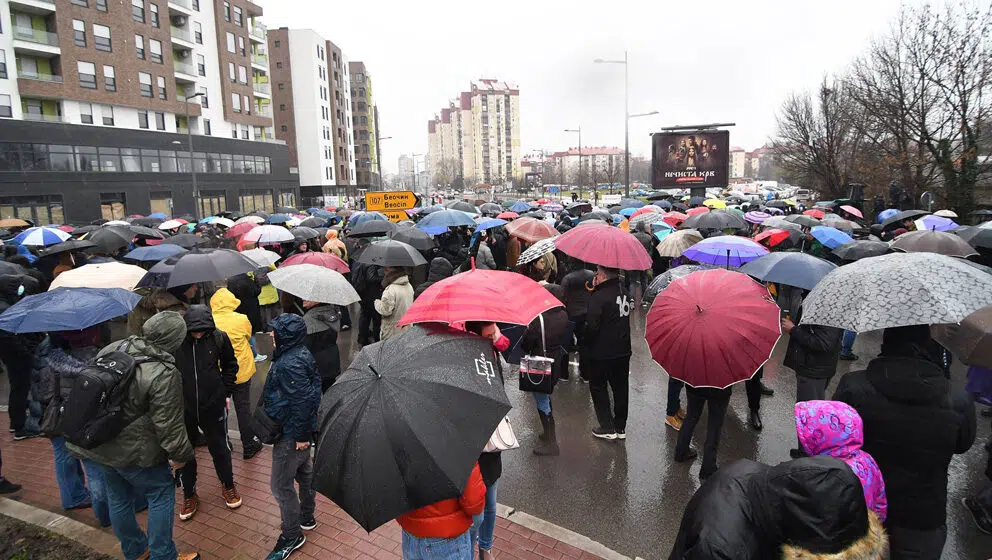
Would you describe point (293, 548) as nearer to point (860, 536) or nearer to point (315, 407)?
point (315, 407)

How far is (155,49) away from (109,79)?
204 inches

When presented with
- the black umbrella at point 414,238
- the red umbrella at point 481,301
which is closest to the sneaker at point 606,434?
the red umbrella at point 481,301

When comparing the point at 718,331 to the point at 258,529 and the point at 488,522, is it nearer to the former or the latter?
the point at 488,522

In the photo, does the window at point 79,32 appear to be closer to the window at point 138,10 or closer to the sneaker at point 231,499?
the window at point 138,10

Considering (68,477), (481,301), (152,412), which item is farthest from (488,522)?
(68,477)

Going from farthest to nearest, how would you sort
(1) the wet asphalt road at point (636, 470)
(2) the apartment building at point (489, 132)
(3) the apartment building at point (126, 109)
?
(2) the apartment building at point (489, 132) < (3) the apartment building at point (126, 109) < (1) the wet asphalt road at point (636, 470)

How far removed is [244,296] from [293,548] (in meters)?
5.39

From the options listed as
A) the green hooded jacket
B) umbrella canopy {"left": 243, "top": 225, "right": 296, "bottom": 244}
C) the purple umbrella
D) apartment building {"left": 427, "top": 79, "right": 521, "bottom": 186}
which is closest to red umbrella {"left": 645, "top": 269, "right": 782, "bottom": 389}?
the purple umbrella

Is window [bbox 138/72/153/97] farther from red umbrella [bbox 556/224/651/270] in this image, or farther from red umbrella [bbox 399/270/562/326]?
red umbrella [bbox 399/270/562/326]

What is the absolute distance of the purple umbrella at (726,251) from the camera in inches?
275

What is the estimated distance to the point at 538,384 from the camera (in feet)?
17.4

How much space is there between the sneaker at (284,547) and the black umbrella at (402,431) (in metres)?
2.19

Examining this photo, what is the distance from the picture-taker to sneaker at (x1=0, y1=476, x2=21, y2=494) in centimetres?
526

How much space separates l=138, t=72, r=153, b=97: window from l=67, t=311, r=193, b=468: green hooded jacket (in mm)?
44924
